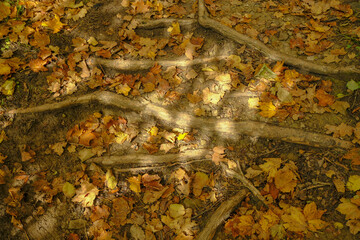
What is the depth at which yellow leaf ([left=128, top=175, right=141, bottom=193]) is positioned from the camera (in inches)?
104

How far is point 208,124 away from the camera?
9.09 feet

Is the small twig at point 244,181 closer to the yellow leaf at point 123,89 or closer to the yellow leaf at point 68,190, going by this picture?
the yellow leaf at point 123,89

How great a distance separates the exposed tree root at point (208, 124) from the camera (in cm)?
248

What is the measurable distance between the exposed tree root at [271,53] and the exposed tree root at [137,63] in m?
0.39

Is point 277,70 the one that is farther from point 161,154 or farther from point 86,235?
point 86,235

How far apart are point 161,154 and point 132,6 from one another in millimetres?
2688

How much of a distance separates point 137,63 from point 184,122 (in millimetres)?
1202

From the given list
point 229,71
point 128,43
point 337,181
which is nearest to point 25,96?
point 128,43

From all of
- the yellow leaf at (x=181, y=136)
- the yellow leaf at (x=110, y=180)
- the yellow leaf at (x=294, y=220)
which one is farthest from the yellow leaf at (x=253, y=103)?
the yellow leaf at (x=110, y=180)

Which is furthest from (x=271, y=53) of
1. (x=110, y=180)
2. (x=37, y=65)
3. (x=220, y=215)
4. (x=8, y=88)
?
(x=8, y=88)

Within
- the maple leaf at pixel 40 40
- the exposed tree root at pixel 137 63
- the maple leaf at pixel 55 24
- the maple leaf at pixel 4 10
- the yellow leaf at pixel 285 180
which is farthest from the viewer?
the maple leaf at pixel 4 10

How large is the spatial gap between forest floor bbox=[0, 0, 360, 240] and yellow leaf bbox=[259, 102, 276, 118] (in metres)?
0.01

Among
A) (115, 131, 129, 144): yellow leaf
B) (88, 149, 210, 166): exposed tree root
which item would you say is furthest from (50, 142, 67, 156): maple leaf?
(115, 131, 129, 144): yellow leaf

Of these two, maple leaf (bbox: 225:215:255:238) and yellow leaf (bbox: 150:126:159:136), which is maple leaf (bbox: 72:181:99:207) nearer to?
yellow leaf (bbox: 150:126:159:136)
